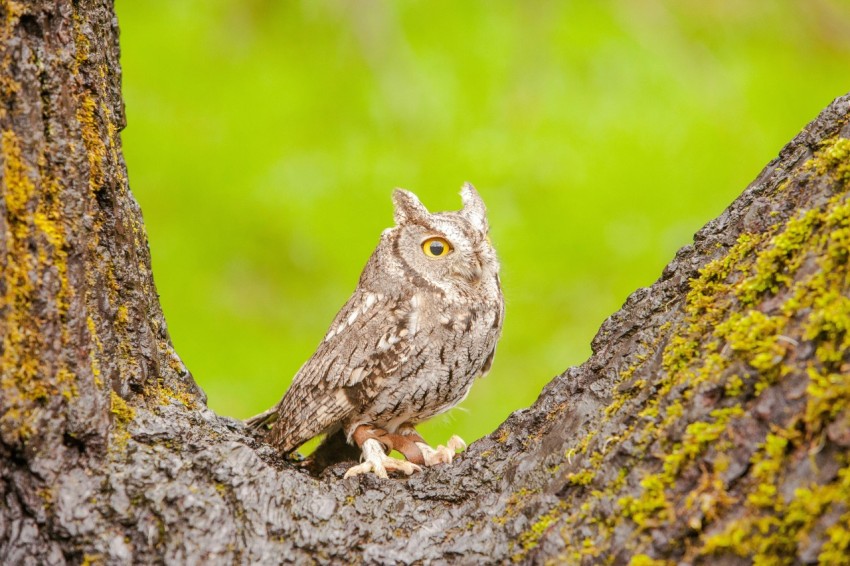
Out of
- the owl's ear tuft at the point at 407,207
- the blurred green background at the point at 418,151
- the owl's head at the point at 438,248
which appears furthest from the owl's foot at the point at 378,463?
the blurred green background at the point at 418,151

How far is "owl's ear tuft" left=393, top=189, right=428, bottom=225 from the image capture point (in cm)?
295

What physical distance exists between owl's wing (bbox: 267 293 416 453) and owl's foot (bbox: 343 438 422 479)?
192mm

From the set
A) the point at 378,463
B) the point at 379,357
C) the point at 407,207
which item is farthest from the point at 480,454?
the point at 407,207

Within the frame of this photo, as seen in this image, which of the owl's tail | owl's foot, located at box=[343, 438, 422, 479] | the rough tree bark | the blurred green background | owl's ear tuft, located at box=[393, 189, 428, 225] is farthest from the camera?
the blurred green background

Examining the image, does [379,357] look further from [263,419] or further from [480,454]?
[480,454]

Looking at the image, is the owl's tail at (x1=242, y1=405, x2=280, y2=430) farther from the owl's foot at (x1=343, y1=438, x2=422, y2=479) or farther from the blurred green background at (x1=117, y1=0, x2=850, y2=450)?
the blurred green background at (x1=117, y1=0, x2=850, y2=450)

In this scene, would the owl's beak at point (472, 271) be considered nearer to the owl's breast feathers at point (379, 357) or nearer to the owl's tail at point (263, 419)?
the owl's breast feathers at point (379, 357)

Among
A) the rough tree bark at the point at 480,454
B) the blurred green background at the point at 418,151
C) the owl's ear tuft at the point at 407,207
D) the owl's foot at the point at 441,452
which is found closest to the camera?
the rough tree bark at the point at 480,454

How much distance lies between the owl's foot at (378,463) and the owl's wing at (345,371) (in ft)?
0.63

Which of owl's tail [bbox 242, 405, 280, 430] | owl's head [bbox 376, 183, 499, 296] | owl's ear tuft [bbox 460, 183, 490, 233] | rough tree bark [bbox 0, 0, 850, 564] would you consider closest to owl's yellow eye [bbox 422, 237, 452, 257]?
owl's head [bbox 376, 183, 499, 296]

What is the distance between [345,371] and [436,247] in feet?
1.83

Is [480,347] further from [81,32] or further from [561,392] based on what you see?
[81,32]

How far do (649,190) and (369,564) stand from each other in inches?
164

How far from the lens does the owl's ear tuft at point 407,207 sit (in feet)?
9.68
